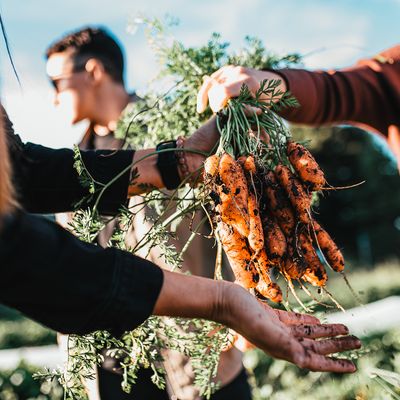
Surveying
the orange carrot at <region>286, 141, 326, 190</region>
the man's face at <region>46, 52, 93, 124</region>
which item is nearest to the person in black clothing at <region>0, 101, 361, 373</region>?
the orange carrot at <region>286, 141, 326, 190</region>

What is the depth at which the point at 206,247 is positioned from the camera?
2627 mm

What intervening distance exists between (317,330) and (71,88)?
7.44 ft

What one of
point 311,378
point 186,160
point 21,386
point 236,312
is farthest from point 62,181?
point 21,386

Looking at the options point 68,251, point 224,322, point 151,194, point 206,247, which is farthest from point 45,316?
point 206,247

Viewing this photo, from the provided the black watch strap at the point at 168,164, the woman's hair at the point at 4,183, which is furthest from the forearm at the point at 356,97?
the woman's hair at the point at 4,183

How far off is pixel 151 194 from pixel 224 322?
0.78m

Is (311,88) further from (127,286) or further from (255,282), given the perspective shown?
(127,286)

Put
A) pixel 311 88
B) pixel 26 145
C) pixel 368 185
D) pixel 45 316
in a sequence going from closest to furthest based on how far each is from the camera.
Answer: pixel 45 316
pixel 26 145
pixel 311 88
pixel 368 185

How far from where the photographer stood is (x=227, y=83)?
1.99 m

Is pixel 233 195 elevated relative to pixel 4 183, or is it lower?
lower

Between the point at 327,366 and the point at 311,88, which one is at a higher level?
the point at 311,88

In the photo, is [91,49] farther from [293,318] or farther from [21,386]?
[21,386]

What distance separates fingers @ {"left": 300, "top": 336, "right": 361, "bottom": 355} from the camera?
1.39 m

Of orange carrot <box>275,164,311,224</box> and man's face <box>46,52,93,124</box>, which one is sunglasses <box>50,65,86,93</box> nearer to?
man's face <box>46,52,93,124</box>
